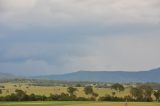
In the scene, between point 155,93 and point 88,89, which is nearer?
point 155,93

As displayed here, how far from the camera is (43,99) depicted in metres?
150

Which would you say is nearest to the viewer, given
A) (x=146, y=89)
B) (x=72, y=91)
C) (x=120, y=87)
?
(x=146, y=89)

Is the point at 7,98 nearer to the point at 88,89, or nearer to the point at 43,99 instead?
the point at 43,99

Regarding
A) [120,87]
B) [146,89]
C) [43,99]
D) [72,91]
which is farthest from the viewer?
[120,87]

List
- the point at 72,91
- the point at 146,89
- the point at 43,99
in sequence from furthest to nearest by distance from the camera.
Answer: the point at 72,91 → the point at 146,89 → the point at 43,99

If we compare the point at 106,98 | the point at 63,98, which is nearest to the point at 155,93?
the point at 106,98

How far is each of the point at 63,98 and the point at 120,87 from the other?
159 ft

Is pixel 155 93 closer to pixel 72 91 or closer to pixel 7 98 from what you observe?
pixel 72 91

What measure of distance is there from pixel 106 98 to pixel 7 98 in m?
32.9

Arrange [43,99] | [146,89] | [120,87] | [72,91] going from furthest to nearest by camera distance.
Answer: [120,87]
[72,91]
[146,89]
[43,99]

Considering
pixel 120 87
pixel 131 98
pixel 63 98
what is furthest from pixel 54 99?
pixel 120 87

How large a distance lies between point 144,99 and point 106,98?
504 inches

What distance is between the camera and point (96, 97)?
546ft

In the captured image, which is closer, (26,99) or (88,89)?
(26,99)
